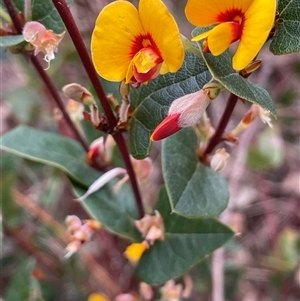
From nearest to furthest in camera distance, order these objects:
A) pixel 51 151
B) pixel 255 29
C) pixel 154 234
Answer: pixel 255 29 → pixel 154 234 → pixel 51 151

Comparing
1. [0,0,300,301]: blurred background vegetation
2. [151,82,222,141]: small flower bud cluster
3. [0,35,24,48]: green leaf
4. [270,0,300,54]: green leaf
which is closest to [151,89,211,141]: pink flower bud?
[151,82,222,141]: small flower bud cluster

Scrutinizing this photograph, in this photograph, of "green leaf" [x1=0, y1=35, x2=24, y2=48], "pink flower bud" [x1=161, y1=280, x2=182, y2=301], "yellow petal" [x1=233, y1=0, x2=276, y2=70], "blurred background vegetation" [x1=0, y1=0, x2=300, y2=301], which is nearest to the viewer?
"yellow petal" [x1=233, y1=0, x2=276, y2=70]

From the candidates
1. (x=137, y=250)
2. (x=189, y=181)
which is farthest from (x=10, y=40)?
(x=137, y=250)

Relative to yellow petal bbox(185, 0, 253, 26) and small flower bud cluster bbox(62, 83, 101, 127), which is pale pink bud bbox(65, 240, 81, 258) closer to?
small flower bud cluster bbox(62, 83, 101, 127)

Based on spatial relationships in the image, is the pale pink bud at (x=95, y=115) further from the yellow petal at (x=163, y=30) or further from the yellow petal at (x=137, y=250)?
the yellow petal at (x=137, y=250)

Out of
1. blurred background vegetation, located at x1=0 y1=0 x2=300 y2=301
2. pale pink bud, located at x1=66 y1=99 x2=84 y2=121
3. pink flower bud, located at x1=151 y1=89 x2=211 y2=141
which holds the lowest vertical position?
blurred background vegetation, located at x1=0 y1=0 x2=300 y2=301

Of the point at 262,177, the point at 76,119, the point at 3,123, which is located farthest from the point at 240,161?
the point at 3,123

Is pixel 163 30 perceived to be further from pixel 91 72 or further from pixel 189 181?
pixel 189 181
